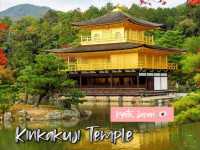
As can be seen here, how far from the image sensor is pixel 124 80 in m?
34.7

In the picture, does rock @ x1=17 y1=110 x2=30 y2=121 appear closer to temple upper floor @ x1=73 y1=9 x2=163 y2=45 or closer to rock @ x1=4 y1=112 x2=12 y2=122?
rock @ x1=4 y1=112 x2=12 y2=122

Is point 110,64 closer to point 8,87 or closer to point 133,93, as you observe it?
point 133,93

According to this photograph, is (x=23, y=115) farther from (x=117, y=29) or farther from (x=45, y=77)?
(x=117, y=29)

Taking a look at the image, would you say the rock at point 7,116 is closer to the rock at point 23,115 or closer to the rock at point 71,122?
the rock at point 23,115

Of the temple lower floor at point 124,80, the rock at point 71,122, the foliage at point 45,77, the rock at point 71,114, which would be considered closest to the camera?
the rock at point 71,122

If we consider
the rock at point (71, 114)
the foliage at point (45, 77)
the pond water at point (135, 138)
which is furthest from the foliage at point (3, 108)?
the rock at point (71, 114)

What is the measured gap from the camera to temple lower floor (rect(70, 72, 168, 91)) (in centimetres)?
3400

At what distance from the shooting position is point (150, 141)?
48.3ft

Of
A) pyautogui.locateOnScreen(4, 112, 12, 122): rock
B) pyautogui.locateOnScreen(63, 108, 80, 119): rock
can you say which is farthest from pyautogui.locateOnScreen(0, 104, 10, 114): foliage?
pyautogui.locateOnScreen(63, 108, 80, 119): rock

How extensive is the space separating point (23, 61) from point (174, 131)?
86.8 feet

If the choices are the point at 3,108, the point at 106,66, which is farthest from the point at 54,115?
the point at 106,66

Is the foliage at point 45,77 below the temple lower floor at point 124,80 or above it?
above

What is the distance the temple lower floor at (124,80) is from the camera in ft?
112

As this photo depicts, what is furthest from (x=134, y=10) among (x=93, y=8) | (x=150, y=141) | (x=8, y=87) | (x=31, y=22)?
(x=150, y=141)
